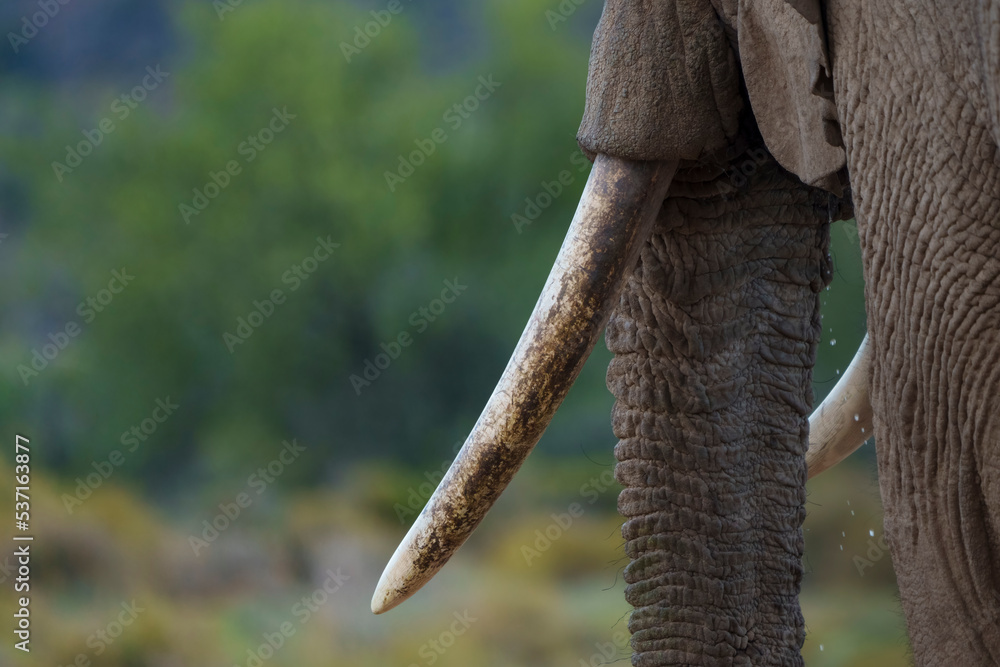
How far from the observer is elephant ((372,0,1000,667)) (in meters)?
1.15

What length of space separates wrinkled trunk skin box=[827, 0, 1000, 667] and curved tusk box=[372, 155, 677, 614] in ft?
0.98

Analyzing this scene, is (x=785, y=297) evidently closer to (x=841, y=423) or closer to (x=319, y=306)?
(x=841, y=423)

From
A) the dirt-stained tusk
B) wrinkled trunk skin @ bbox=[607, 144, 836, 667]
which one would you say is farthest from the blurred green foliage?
wrinkled trunk skin @ bbox=[607, 144, 836, 667]

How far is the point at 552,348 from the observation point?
1443 mm

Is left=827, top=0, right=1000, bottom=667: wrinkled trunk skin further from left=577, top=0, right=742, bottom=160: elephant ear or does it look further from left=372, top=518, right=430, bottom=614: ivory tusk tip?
left=372, top=518, right=430, bottom=614: ivory tusk tip

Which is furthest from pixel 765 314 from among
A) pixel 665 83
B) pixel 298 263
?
pixel 298 263

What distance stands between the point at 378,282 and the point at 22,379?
1593 mm

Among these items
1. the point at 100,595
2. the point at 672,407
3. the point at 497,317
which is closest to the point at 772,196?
the point at 672,407

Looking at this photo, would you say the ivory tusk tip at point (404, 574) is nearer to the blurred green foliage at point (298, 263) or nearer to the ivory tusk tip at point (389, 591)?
the ivory tusk tip at point (389, 591)

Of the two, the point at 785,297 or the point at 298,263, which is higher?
the point at 298,263

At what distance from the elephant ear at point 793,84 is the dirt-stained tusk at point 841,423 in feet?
1.55

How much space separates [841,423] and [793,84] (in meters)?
0.65

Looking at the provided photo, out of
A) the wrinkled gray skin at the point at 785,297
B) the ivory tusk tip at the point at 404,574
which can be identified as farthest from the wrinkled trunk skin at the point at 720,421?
the ivory tusk tip at the point at 404,574

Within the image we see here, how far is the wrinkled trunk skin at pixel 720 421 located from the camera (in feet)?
5.45
